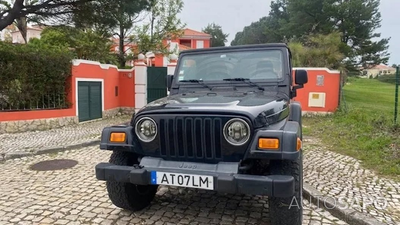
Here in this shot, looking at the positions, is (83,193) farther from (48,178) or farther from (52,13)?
(52,13)

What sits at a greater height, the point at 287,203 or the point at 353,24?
the point at 353,24

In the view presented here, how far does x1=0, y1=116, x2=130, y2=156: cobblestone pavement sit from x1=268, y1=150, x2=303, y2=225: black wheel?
5.47m

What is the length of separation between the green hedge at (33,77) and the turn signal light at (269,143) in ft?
28.0

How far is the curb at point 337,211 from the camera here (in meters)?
3.22

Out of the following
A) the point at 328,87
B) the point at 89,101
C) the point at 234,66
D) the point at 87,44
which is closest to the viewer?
the point at 234,66

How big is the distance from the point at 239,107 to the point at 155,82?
34.6 feet

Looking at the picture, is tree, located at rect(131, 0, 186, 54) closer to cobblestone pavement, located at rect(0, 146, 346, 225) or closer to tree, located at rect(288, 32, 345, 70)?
tree, located at rect(288, 32, 345, 70)

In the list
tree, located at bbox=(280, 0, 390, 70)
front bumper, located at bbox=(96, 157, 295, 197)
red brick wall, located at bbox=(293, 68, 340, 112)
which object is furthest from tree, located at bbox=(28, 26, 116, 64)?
tree, located at bbox=(280, 0, 390, 70)

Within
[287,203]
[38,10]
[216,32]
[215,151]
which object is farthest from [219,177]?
[216,32]

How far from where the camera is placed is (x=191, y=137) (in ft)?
9.31

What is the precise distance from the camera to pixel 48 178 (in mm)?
4844

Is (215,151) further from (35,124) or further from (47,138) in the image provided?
(35,124)

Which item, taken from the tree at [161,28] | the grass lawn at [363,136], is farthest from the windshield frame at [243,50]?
the tree at [161,28]

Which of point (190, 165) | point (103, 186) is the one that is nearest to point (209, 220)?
point (190, 165)
